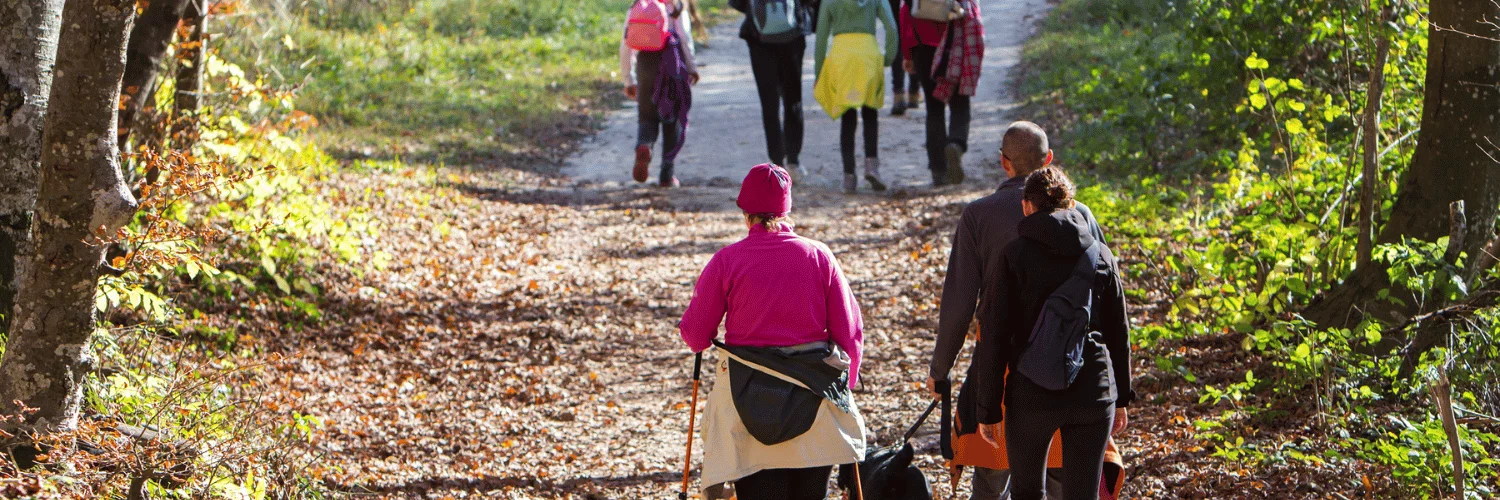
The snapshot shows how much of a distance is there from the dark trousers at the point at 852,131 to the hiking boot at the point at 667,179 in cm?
179

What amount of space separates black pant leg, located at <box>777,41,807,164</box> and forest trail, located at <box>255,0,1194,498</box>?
1.69 feet

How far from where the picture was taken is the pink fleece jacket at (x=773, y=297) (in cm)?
423

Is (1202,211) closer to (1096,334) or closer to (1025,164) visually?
(1025,164)

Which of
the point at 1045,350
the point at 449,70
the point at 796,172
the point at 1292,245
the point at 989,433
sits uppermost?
the point at 1045,350

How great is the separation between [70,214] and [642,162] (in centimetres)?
786

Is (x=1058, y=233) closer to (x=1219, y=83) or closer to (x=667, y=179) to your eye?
(x=1219, y=83)

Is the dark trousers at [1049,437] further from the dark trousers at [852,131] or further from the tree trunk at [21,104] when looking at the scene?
the dark trousers at [852,131]

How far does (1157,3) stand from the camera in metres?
17.6

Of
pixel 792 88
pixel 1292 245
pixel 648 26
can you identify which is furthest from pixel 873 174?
pixel 1292 245

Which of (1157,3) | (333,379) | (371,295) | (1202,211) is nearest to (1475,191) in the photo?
(1202,211)

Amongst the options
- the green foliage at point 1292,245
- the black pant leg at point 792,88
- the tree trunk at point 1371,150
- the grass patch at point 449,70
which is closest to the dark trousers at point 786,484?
the green foliage at point 1292,245

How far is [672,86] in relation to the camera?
11578mm

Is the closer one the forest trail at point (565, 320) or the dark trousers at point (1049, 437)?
the dark trousers at point (1049, 437)

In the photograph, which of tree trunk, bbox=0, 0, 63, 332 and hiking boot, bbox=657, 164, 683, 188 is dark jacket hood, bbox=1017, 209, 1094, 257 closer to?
tree trunk, bbox=0, 0, 63, 332
